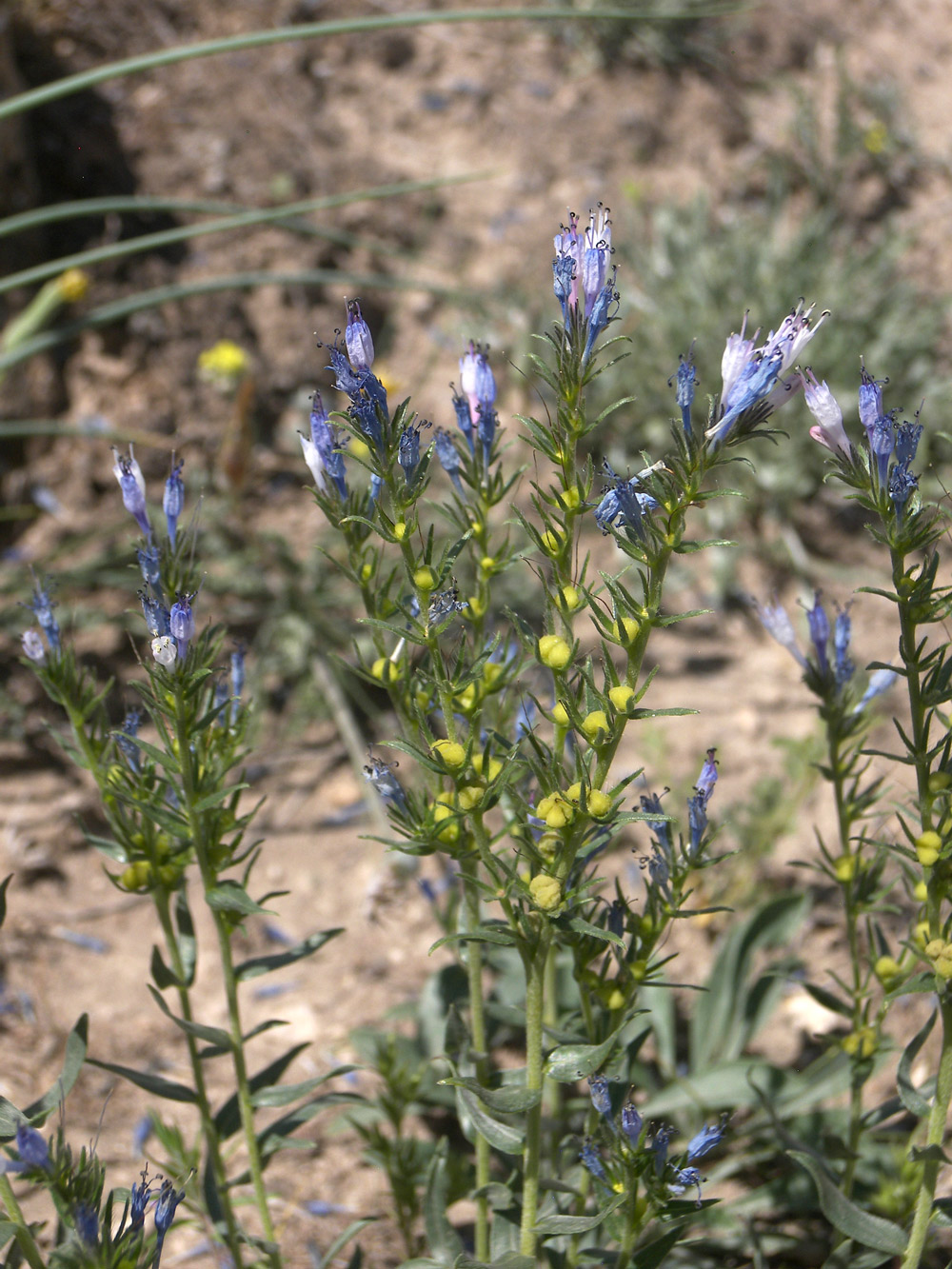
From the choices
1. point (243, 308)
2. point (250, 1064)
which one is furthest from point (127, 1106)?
point (243, 308)

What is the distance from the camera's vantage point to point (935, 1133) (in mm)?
1642

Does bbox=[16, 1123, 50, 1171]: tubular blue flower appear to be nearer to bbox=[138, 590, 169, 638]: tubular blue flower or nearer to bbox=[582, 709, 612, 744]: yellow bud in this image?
bbox=[138, 590, 169, 638]: tubular blue flower

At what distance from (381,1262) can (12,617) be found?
7.49 ft

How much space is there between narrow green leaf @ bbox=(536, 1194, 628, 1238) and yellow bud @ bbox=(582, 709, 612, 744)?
631 millimetres

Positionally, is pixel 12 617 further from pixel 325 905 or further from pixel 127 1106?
pixel 127 1106

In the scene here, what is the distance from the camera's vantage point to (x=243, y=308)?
4.73 metres

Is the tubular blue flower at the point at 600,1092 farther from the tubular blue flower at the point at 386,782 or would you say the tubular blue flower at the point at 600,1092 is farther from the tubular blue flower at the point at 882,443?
the tubular blue flower at the point at 882,443

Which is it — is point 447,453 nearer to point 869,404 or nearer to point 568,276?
point 568,276

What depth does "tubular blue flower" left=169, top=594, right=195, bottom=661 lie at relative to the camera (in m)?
1.48

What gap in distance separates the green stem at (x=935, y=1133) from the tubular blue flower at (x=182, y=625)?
115 centimetres

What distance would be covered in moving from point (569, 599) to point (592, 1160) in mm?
799

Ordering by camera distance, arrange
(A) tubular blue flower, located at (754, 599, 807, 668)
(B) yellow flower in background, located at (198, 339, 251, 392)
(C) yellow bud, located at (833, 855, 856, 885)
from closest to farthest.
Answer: (C) yellow bud, located at (833, 855, 856, 885), (A) tubular blue flower, located at (754, 599, 807, 668), (B) yellow flower in background, located at (198, 339, 251, 392)

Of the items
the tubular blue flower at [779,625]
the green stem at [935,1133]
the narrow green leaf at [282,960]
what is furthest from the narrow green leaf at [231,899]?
the tubular blue flower at [779,625]

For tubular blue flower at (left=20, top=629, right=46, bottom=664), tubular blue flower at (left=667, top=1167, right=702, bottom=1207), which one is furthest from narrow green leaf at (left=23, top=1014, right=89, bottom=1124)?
tubular blue flower at (left=667, top=1167, right=702, bottom=1207)
